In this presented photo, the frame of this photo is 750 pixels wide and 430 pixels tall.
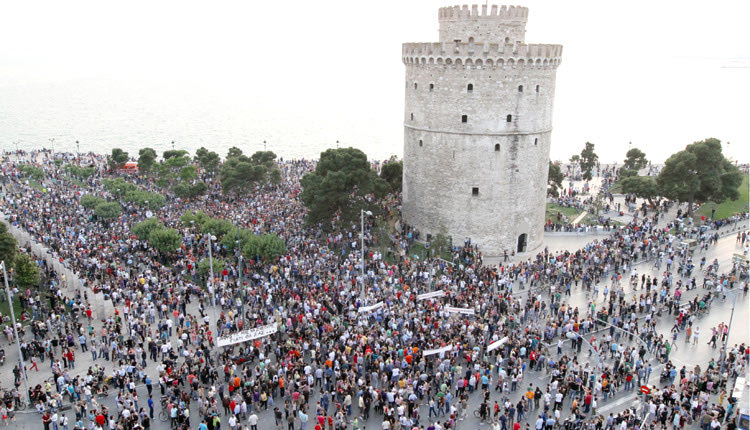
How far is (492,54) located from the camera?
30.8 m

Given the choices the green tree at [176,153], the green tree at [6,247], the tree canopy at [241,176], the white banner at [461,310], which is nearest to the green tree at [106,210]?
the tree canopy at [241,176]

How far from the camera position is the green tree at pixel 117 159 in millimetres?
56094

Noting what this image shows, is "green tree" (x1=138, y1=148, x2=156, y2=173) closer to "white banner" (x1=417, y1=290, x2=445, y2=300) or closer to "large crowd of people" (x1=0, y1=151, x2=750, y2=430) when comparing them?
"large crowd of people" (x1=0, y1=151, x2=750, y2=430)

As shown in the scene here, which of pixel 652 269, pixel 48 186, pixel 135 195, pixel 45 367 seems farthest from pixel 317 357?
pixel 48 186

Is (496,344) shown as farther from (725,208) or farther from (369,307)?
(725,208)

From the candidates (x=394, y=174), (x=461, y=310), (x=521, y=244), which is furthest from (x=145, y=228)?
(x=521, y=244)

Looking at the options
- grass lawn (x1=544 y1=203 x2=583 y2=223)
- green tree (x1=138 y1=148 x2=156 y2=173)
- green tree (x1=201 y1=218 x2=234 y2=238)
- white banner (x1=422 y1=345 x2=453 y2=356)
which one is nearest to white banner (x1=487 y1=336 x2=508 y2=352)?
white banner (x1=422 y1=345 x2=453 y2=356)

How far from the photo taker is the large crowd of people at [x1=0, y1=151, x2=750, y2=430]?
18531 millimetres

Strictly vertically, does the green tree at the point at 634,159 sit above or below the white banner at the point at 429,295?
above

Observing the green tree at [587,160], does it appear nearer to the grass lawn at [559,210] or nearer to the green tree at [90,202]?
the grass lawn at [559,210]

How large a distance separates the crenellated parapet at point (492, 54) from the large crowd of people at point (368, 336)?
10585mm

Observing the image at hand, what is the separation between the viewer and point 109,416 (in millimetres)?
18469

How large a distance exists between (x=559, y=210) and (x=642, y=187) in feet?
19.9

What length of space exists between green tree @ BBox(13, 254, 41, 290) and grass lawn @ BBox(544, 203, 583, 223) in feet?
106
